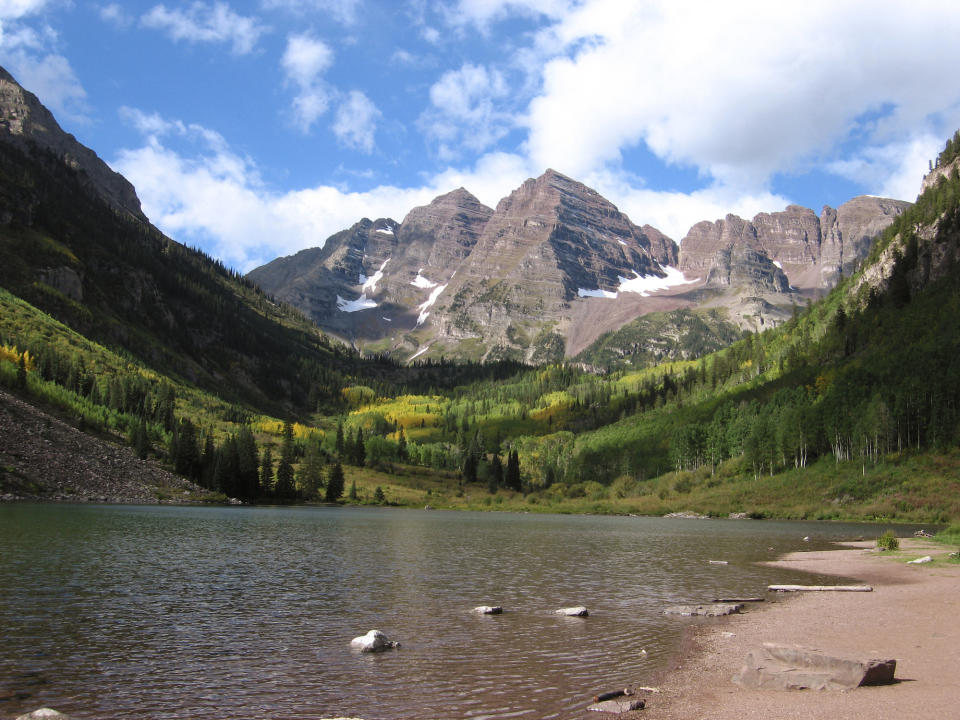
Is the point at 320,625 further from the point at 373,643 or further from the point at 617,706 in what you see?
the point at 617,706

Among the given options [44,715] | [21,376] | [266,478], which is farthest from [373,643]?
[266,478]

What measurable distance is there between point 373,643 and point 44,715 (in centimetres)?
1071

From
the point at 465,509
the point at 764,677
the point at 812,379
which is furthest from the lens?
the point at 465,509

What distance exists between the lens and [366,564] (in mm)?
49438

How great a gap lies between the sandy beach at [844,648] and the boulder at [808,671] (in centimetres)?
29

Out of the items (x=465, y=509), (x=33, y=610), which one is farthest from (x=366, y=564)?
(x=465, y=509)

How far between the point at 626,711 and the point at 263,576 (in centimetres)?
3076

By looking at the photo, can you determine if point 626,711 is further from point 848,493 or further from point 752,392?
point 752,392

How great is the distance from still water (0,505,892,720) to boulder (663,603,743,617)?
2.86 feet

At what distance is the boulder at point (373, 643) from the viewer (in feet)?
78.0

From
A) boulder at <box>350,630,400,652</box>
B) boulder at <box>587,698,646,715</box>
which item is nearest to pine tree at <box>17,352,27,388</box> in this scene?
boulder at <box>350,630,400,652</box>

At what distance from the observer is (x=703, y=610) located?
102ft

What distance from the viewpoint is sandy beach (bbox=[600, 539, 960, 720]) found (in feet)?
52.9

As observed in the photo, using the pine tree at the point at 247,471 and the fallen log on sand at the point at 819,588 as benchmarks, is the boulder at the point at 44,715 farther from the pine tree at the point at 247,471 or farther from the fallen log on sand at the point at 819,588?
the pine tree at the point at 247,471
